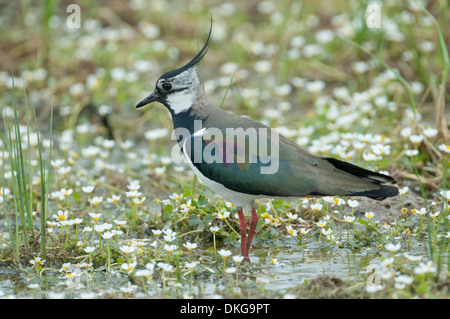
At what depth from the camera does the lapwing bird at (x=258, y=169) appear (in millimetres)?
4590

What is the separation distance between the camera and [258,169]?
465cm

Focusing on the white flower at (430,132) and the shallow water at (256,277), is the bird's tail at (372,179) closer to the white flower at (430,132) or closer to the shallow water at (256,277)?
the shallow water at (256,277)

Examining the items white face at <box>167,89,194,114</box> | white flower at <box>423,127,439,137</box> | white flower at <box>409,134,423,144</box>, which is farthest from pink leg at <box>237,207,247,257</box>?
white flower at <box>423,127,439,137</box>

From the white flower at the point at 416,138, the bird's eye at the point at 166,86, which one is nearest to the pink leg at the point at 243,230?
the bird's eye at the point at 166,86

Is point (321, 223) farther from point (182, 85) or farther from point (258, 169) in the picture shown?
point (182, 85)

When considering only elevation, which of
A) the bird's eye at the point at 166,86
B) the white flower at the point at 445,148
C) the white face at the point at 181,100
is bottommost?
the white flower at the point at 445,148

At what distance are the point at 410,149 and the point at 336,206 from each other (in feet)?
3.47

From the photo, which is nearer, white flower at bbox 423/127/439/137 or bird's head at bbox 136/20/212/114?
bird's head at bbox 136/20/212/114

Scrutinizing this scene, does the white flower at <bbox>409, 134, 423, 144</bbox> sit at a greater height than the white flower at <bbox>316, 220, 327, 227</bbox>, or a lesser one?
greater

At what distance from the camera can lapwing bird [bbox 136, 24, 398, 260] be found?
459 cm

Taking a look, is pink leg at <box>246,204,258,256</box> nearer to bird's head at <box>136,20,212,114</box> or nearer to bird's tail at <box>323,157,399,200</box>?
bird's tail at <box>323,157,399,200</box>
